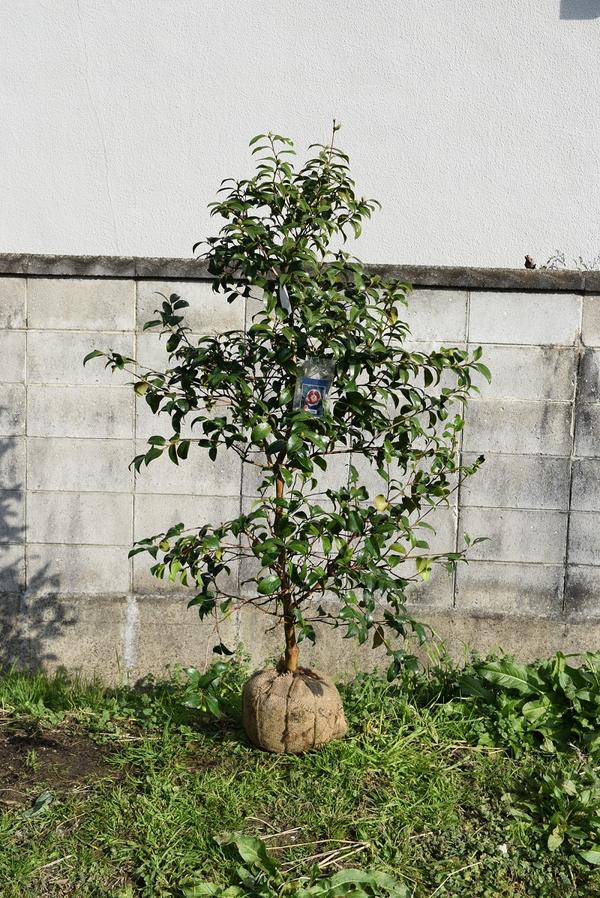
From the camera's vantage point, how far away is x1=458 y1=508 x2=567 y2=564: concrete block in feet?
13.4

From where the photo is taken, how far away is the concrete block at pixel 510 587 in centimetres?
410

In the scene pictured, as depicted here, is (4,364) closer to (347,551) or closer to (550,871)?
(347,551)

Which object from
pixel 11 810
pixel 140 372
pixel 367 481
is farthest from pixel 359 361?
pixel 11 810

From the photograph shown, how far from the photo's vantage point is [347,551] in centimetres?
298

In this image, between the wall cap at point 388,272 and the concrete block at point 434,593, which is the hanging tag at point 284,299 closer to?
the wall cap at point 388,272

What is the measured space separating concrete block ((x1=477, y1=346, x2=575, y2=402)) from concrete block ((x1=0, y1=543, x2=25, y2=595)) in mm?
2323

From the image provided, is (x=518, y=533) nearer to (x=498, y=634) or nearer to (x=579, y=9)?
(x=498, y=634)

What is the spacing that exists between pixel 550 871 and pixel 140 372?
266cm

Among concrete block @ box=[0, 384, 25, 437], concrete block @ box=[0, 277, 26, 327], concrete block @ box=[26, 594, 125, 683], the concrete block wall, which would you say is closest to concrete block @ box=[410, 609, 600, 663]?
the concrete block wall

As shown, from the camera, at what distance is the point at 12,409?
4.08 m

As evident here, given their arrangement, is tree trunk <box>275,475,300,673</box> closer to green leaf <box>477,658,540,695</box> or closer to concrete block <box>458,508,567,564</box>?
green leaf <box>477,658,540,695</box>

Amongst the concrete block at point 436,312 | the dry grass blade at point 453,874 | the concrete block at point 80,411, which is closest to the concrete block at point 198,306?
the concrete block at point 80,411

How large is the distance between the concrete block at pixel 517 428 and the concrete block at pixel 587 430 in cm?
4

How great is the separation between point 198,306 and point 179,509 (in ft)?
3.14
